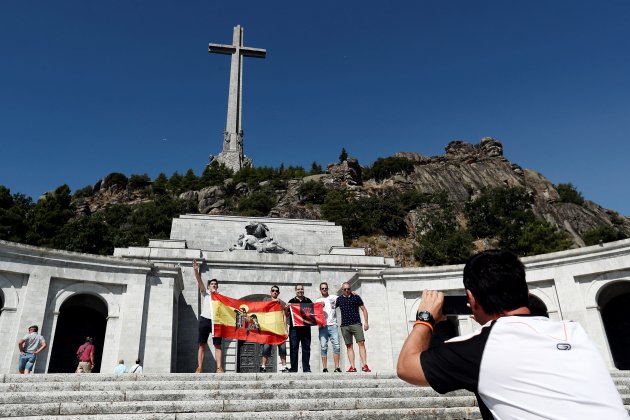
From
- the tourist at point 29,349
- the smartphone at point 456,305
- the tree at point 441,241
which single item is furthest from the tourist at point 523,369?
the tree at point 441,241

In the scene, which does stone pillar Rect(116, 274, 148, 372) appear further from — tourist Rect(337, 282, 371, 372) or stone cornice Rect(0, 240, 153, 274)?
tourist Rect(337, 282, 371, 372)

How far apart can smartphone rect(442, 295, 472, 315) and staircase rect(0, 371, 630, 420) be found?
4.30m

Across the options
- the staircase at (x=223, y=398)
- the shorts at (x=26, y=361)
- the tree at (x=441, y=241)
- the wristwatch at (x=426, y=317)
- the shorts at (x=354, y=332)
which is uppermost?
the tree at (x=441, y=241)

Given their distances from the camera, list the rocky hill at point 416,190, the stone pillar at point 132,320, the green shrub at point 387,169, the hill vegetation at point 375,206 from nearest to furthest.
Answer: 1. the stone pillar at point 132,320
2. the hill vegetation at point 375,206
3. the rocky hill at point 416,190
4. the green shrub at point 387,169

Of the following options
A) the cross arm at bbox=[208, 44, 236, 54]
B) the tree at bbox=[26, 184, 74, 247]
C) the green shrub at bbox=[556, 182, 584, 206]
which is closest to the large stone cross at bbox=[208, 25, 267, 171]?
the cross arm at bbox=[208, 44, 236, 54]

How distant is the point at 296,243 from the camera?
26.0 m

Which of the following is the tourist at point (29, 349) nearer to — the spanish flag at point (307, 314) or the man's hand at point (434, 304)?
the spanish flag at point (307, 314)

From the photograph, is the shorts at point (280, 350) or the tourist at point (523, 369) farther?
the shorts at point (280, 350)

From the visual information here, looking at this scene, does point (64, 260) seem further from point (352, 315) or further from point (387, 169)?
point (387, 169)

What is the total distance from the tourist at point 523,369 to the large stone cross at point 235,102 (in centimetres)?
7120

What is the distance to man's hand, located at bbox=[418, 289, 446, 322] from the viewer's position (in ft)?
9.73

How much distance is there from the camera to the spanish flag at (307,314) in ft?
40.4

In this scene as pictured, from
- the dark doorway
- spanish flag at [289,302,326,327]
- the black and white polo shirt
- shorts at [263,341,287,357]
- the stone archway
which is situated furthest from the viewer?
the stone archway

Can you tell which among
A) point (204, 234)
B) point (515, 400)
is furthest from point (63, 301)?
point (515, 400)
